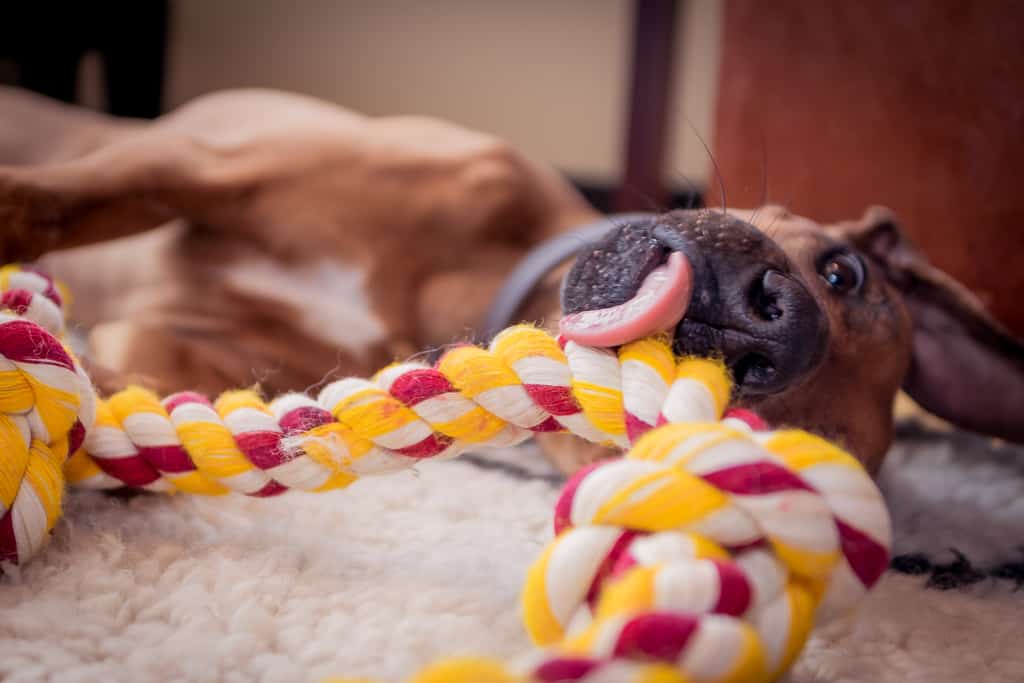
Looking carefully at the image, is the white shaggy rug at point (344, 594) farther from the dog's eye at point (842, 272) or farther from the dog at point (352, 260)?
the dog's eye at point (842, 272)

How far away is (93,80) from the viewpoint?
2.96m

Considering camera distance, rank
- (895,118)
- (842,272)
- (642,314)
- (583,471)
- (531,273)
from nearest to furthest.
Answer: (583,471)
(642,314)
(842,272)
(531,273)
(895,118)

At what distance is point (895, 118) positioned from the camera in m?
1.71

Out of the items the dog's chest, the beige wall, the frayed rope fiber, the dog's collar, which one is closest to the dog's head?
the frayed rope fiber

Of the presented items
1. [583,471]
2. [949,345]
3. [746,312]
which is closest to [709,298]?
[746,312]

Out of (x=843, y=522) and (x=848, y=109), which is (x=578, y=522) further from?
(x=848, y=109)

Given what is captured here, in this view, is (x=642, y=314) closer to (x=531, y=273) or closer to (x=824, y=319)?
(x=824, y=319)

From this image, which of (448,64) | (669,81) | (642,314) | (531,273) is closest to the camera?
(642,314)

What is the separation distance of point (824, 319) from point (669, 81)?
6.14 ft

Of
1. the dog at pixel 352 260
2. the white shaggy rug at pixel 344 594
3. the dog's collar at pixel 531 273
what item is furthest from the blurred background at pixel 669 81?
the white shaggy rug at pixel 344 594

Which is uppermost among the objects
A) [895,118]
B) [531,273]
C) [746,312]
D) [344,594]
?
[895,118]

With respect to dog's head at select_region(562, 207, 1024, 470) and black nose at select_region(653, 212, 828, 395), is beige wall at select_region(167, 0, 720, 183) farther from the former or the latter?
black nose at select_region(653, 212, 828, 395)

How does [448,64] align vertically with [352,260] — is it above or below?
above

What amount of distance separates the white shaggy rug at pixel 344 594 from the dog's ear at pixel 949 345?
289 millimetres
